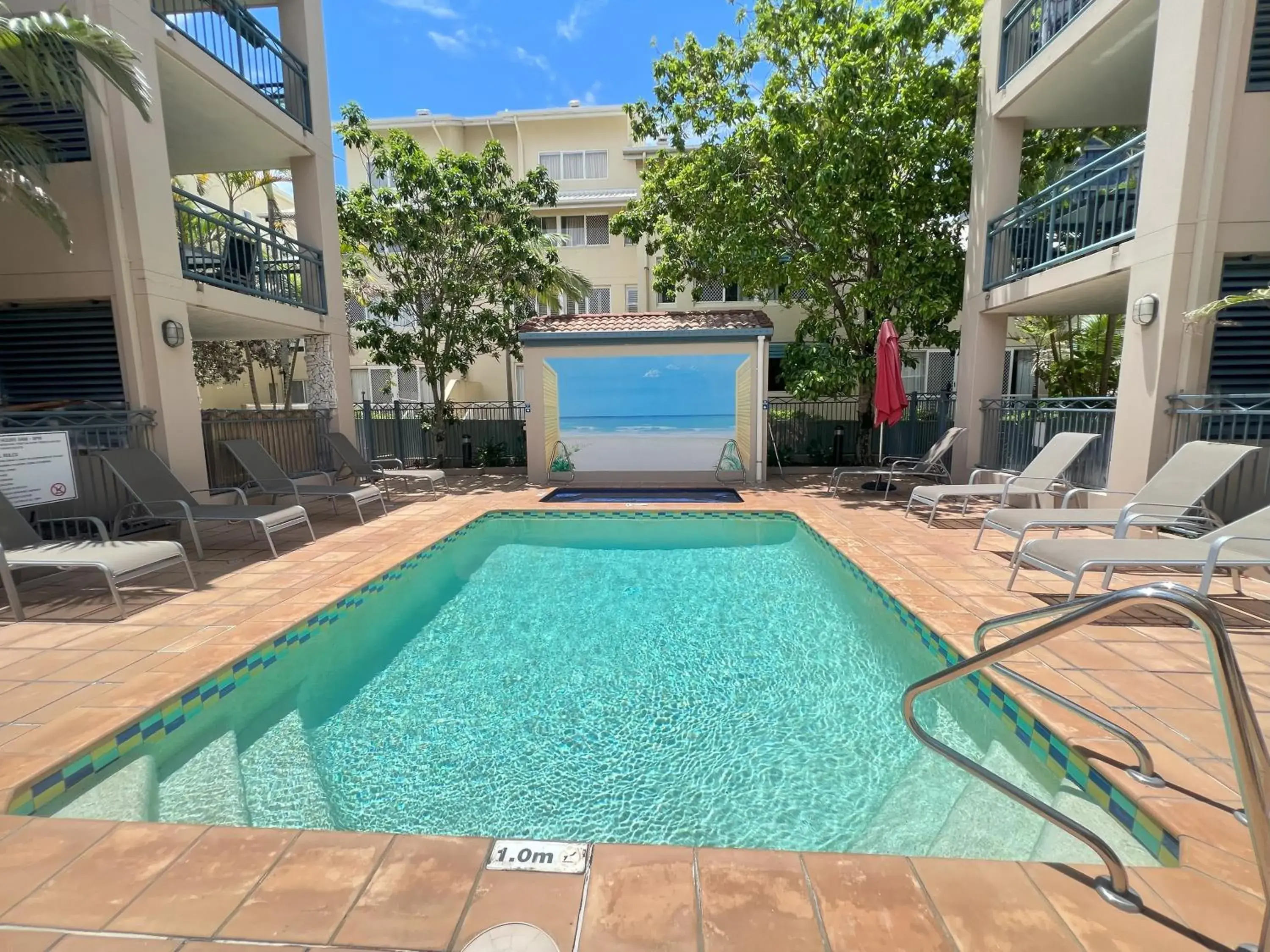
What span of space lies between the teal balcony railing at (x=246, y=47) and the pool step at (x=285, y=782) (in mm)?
8183

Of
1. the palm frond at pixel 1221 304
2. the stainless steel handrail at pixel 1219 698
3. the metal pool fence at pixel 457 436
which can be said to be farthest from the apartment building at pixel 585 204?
the stainless steel handrail at pixel 1219 698

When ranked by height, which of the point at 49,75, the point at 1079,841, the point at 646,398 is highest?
the point at 49,75

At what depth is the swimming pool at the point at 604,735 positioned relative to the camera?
9.25 ft

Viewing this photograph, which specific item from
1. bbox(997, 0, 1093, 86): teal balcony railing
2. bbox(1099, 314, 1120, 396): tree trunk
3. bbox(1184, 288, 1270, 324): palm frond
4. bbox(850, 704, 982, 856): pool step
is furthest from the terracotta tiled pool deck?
bbox(1099, 314, 1120, 396): tree trunk

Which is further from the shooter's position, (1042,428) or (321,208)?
(321,208)

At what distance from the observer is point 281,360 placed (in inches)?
624

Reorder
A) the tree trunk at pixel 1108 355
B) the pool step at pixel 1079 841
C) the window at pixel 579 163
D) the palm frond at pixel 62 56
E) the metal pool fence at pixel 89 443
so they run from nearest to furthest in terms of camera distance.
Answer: the pool step at pixel 1079 841
the palm frond at pixel 62 56
the metal pool fence at pixel 89 443
the tree trunk at pixel 1108 355
the window at pixel 579 163

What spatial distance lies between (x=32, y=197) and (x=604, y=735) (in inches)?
289

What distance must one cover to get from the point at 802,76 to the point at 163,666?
42.2 feet

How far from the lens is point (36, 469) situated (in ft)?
17.3

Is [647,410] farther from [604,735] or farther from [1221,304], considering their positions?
[604,735]

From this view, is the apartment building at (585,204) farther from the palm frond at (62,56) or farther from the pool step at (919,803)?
the pool step at (919,803)

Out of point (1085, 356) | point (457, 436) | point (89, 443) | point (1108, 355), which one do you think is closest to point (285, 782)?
point (89, 443)

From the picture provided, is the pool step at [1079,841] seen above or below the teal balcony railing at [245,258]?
below
